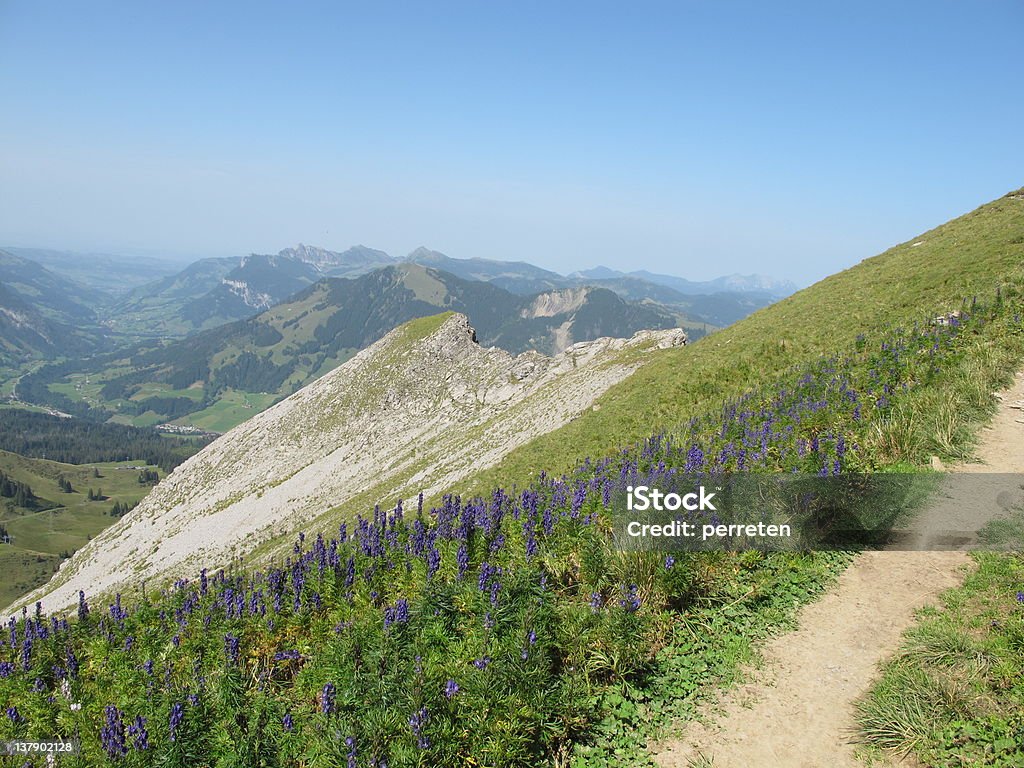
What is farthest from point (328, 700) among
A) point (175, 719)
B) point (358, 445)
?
point (358, 445)

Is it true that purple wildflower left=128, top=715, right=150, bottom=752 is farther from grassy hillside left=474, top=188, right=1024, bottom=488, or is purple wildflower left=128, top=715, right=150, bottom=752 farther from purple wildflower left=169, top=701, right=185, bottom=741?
grassy hillside left=474, top=188, right=1024, bottom=488

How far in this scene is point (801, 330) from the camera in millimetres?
33750

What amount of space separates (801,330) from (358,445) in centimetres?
5025

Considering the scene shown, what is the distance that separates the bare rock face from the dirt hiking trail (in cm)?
3439

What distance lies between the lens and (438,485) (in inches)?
1703

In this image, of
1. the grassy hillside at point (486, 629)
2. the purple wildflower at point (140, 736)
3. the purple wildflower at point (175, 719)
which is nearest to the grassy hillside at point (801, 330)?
the grassy hillside at point (486, 629)

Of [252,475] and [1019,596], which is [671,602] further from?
[252,475]

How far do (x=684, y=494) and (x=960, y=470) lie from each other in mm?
5451

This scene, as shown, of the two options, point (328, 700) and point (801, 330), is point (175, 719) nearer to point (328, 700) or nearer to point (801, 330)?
point (328, 700)

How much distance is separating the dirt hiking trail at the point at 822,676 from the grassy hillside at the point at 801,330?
14.2 meters

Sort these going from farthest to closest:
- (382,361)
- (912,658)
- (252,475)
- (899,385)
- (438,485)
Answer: (382,361), (252,475), (438,485), (899,385), (912,658)

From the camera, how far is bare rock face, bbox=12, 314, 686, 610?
1951 inches

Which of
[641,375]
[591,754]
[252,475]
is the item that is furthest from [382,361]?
[591,754]

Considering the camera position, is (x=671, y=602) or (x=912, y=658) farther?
(x=671, y=602)
